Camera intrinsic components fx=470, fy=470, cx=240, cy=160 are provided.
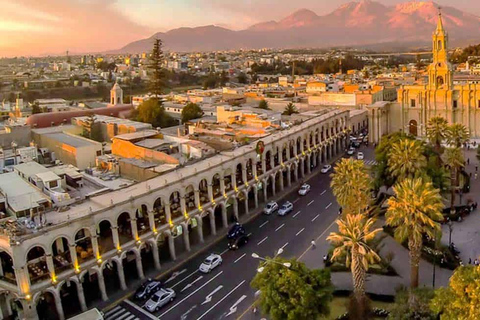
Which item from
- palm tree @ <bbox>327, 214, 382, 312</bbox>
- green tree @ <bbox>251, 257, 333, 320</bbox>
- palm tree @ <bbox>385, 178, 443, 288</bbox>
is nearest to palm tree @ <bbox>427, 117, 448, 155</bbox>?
palm tree @ <bbox>385, 178, 443, 288</bbox>

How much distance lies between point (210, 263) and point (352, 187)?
11267 mm

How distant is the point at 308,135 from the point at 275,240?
20.9 m

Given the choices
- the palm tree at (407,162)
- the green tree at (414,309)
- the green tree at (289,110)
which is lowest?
the green tree at (414,309)

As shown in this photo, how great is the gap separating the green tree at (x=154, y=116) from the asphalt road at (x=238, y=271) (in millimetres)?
26900

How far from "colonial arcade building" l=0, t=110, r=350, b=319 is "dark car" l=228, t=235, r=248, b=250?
2449mm

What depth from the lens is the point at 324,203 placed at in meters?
45.2

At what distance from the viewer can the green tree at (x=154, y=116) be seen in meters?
65.6

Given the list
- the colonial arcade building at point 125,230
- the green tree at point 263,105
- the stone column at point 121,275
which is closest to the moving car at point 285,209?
the colonial arcade building at point 125,230

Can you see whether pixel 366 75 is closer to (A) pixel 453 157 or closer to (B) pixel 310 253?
(A) pixel 453 157

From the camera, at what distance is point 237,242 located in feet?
117

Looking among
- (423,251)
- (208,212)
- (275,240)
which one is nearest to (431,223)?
(423,251)

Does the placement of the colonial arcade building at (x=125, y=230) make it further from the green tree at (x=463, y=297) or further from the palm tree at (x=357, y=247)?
the green tree at (x=463, y=297)

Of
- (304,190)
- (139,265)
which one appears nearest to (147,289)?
(139,265)

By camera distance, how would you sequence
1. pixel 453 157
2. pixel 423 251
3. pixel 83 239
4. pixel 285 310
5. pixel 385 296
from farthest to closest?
pixel 453 157 → pixel 423 251 → pixel 83 239 → pixel 385 296 → pixel 285 310
